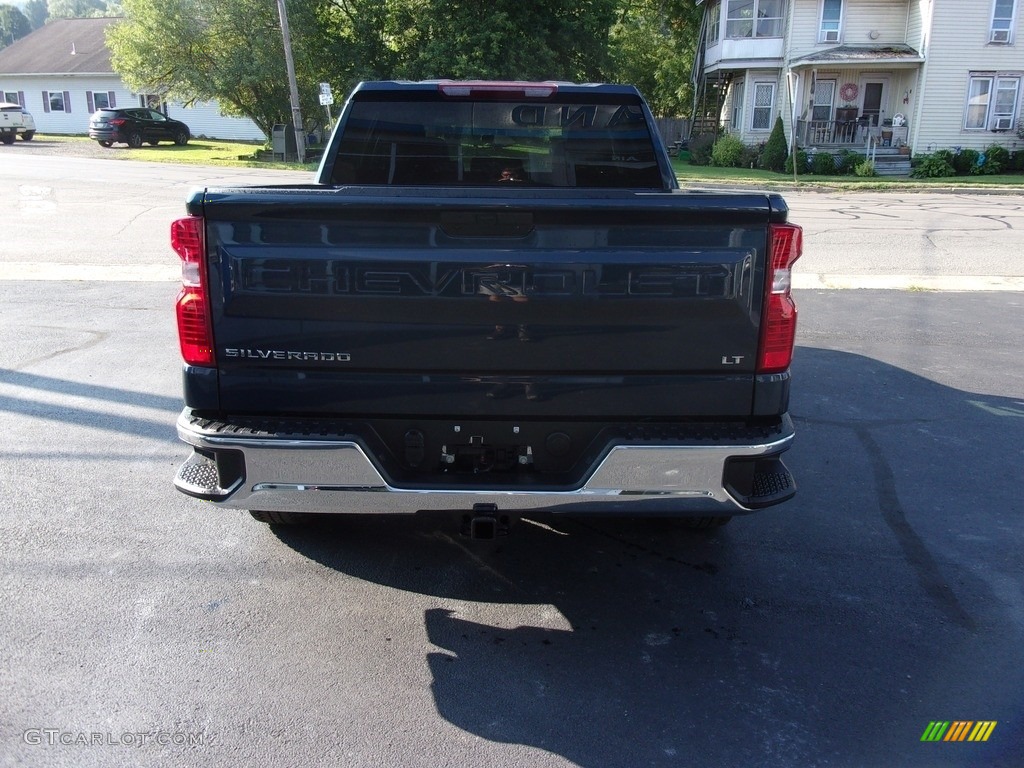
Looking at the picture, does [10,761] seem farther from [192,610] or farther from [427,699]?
[427,699]

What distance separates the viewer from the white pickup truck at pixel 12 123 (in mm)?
36406

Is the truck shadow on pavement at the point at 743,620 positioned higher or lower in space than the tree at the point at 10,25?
lower

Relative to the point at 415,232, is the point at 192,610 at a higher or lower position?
lower

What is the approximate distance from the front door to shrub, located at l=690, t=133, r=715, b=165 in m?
5.54

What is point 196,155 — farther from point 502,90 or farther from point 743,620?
point 743,620

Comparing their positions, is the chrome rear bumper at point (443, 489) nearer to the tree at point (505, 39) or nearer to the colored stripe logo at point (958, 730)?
the colored stripe logo at point (958, 730)

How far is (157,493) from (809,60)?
30.1 metres

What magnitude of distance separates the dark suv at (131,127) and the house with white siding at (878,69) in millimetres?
22904

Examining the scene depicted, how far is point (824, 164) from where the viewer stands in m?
28.3

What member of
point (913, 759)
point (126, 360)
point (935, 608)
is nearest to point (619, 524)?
point (935, 608)

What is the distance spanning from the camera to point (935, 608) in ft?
12.3

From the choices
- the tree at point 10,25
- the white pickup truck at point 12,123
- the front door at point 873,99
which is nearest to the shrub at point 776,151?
the front door at point 873,99

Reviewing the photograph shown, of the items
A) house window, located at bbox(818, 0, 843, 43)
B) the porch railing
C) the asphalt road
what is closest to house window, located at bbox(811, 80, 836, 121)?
the porch railing

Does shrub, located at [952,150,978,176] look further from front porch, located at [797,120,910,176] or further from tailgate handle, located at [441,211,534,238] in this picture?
tailgate handle, located at [441,211,534,238]
